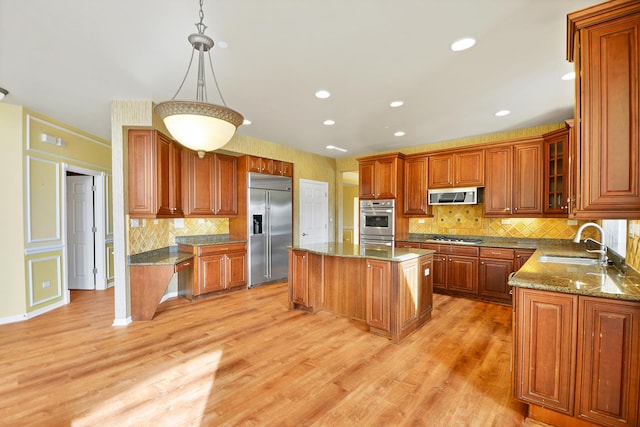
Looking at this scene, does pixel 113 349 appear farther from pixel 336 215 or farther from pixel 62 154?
pixel 336 215

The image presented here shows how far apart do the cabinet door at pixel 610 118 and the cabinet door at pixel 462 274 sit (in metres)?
2.98

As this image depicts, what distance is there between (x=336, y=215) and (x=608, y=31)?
573 centimetres

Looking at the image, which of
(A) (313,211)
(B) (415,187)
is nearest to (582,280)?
(B) (415,187)

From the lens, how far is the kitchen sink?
2688 mm

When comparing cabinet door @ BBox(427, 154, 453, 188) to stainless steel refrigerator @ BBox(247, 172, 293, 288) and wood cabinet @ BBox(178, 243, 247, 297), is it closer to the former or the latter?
stainless steel refrigerator @ BBox(247, 172, 293, 288)

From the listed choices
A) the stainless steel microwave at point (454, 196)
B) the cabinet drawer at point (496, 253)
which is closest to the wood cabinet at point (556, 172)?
the cabinet drawer at point (496, 253)

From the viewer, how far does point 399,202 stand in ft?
17.5

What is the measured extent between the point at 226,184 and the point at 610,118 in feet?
15.4

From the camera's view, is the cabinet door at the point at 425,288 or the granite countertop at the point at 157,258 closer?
the cabinet door at the point at 425,288

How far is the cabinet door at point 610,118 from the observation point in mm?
1545

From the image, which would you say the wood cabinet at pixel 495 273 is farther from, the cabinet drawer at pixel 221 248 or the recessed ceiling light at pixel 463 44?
the cabinet drawer at pixel 221 248

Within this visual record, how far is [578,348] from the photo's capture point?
1.70 meters

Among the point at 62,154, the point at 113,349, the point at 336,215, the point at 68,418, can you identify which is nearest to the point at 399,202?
the point at 336,215

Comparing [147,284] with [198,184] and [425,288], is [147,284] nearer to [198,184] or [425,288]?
[198,184]
